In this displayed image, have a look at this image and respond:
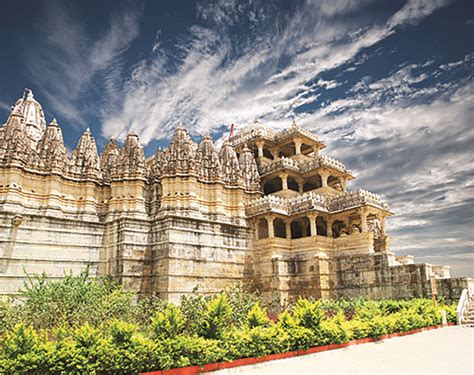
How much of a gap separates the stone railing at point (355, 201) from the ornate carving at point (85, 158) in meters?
17.0

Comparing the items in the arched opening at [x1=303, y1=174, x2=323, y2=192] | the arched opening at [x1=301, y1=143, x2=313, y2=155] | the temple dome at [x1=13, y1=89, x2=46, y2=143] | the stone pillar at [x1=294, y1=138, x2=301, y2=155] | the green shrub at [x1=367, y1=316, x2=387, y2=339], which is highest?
the temple dome at [x1=13, y1=89, x2=46, y2=143]

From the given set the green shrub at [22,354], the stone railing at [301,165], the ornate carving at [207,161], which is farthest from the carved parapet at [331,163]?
the green shrub at [22,354]

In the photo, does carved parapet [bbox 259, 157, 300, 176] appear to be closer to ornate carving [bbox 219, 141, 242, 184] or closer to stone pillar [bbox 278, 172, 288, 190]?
stone pillar [bbox 278, 172, 288, 190]

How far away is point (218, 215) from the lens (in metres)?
27.6

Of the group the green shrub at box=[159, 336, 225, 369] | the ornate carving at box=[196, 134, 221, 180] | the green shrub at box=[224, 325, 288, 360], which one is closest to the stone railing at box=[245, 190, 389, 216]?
the ornate carving at box=[196, 134, 221, 180]

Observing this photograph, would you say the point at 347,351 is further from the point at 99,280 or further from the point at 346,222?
the point at 346,222

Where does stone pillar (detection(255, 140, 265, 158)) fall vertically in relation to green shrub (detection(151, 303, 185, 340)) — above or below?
above

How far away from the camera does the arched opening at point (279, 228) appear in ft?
101

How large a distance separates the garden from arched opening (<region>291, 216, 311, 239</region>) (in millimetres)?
11592

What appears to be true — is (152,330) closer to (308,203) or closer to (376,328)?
(376,328)

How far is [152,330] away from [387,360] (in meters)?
7.16

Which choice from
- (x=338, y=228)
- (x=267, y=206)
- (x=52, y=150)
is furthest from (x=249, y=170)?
(x=52, y=150)

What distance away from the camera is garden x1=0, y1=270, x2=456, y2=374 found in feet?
30.0

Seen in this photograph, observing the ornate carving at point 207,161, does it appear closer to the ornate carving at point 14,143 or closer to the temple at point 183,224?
the temple at point 183,224
